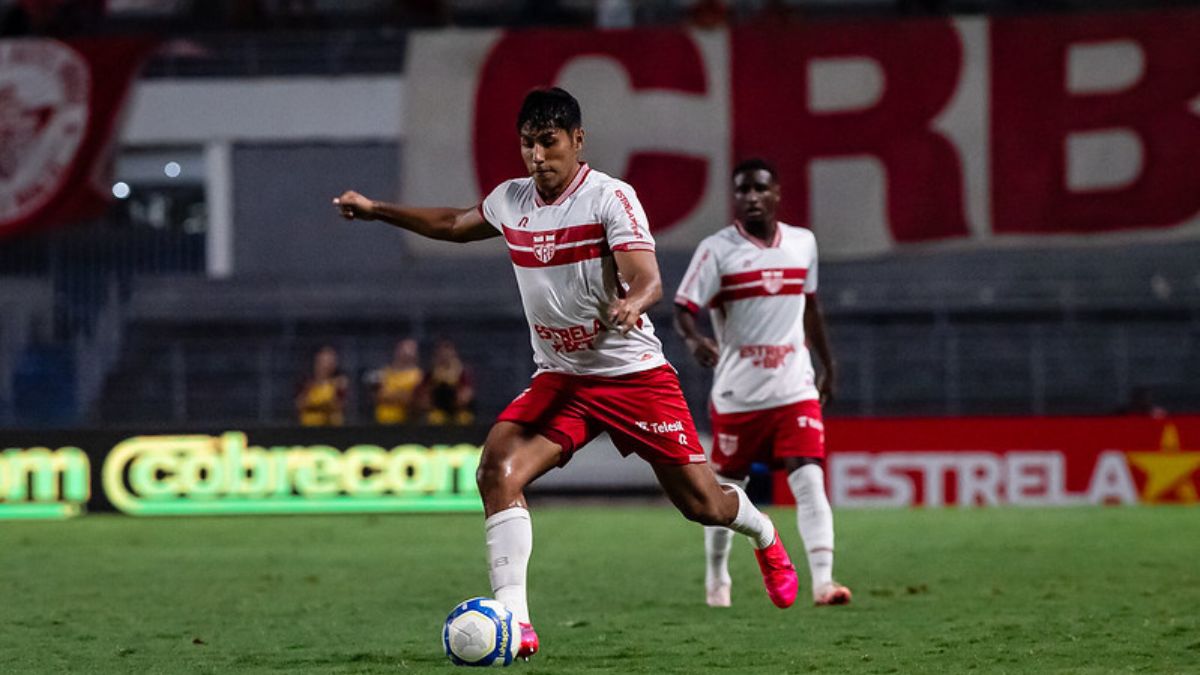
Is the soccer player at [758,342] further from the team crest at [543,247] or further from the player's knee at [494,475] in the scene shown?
the player's knee at [494,475]

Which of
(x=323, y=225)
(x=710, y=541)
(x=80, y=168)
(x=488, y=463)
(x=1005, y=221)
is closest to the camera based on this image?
(x=488, y=463)

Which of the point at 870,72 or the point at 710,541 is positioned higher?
the point at 870,72

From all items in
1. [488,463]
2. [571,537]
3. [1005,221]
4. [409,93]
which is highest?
[409,93]

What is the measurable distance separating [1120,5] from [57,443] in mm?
13453

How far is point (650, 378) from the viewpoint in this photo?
683cm

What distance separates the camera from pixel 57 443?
17359mm

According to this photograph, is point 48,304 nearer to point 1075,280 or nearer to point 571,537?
point 571,537

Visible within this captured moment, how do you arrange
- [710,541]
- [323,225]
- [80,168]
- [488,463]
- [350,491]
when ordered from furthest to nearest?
[323,225]
[80,168]
[350,491]
[710,541]
[488,463]

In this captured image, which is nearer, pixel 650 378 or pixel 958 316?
pixel 650 378

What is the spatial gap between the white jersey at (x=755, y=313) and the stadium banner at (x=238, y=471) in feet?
27.0

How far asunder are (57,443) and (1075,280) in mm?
12472

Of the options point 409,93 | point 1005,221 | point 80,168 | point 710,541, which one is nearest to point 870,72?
point 1005,221

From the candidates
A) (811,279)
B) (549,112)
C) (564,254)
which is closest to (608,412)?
(564,254)

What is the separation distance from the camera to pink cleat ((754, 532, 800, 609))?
7.68m
